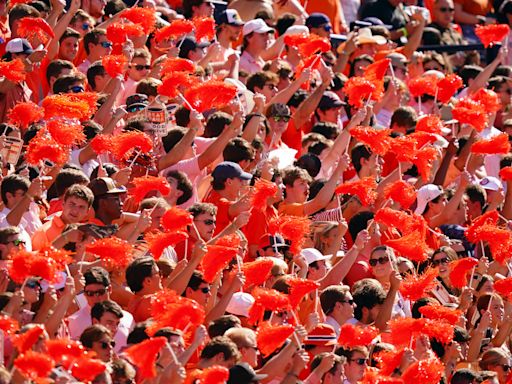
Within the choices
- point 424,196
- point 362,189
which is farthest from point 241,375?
point 424,196

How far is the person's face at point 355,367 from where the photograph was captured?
10977 millimetres

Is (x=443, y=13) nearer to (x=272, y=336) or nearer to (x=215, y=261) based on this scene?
(x=215, y=261)

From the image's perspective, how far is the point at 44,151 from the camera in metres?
11.3

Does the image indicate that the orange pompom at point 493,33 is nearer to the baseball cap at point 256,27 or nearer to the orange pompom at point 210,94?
the baseball cap at point 256,27

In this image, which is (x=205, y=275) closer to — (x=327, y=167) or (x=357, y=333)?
(x=357, y=333)

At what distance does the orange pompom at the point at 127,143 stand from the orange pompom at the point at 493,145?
318 centimetres

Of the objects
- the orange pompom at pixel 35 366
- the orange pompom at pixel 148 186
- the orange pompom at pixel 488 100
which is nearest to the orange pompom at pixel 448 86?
the orange pompom at pixel 488 100

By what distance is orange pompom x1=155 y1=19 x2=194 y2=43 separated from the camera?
13562 mm

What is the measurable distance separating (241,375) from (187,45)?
473 centimetres

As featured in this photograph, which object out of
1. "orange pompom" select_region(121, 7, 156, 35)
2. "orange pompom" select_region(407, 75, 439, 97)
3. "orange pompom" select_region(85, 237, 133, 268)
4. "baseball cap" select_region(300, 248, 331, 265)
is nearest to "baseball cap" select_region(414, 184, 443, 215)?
"orange pompom" select_region(407, 75, 439, 97)

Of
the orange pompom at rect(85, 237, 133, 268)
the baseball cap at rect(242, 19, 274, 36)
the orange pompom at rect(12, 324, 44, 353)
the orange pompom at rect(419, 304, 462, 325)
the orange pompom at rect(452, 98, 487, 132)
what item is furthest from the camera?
the baseball cap at rect(242, 19, 274, 36)

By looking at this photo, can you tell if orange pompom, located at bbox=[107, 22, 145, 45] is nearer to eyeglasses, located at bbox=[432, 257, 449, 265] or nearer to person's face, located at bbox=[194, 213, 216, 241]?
person's face, located at bbox=[194, 213, 216, 241]

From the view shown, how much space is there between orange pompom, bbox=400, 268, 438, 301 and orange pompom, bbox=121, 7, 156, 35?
298 centimetres

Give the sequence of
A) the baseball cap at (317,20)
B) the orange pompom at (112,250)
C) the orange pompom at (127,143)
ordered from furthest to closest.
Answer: the baseball cap at (317,20)
the orange pompom at (127,143)
the orange pompom at (112,250)
